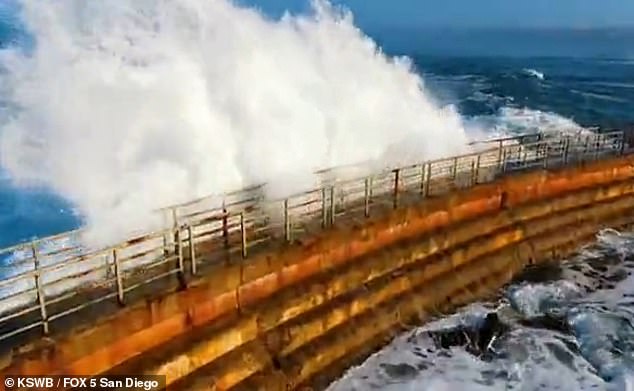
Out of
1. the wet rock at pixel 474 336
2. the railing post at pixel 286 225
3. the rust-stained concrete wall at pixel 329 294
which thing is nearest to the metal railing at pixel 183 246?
the railing post at pixel 286 225

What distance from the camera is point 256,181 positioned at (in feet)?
40.2

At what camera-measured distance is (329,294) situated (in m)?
7.63

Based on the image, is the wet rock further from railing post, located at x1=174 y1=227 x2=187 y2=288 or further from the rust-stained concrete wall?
railing post, located at x1=174 y1=227 x2=187 y2=288

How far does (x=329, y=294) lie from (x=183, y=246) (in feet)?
6.14

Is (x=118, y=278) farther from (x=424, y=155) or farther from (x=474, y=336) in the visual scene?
(x=424, y=155)

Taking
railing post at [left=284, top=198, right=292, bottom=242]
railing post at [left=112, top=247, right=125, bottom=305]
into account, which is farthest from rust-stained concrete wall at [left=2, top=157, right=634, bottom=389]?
railing post at [left=284, top=198, right=292, bottom=242]

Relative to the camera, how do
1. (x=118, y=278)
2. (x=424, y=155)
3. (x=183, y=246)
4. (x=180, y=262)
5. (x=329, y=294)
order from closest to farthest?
1. (x=118, y=278)
2. (x=180, y=262)
3. (x=183, y=246)
4. (x=329, y=294)
5. (x=424, y=155)

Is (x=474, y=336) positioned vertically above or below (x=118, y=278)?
below

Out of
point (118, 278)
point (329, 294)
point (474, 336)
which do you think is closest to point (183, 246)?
point (118, 278)

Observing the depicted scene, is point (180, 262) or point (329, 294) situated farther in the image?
point (329, 294)

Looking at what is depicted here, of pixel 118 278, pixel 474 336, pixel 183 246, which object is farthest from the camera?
pixel 474 336

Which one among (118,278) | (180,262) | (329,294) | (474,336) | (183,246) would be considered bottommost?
(474,336)

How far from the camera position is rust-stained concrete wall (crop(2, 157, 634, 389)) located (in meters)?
5.68

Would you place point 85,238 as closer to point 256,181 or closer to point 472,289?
point 256,181
